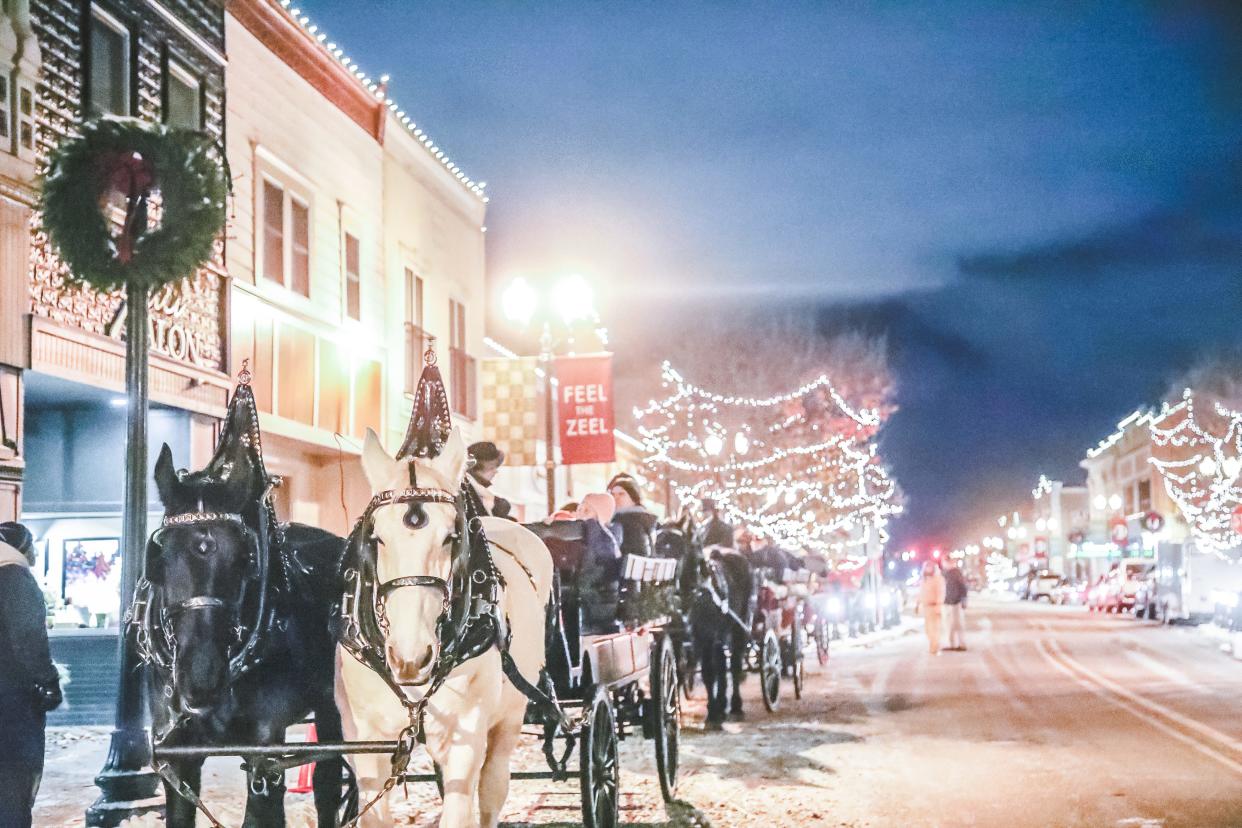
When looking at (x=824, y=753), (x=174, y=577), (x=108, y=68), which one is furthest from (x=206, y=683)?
(x=108, y=68)

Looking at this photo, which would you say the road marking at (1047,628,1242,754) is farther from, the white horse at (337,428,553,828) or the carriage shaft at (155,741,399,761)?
the carriage shaft at (155,741,399,761)

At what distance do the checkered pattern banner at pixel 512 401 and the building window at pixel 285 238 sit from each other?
16.5 ft

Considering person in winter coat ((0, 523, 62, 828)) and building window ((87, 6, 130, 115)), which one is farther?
building window ((87, 6, 130, 115))

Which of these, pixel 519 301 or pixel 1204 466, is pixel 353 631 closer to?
pixel 519 301

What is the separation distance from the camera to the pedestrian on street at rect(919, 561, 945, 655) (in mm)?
30078

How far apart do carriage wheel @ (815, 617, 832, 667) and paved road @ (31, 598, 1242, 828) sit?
3.44 meters

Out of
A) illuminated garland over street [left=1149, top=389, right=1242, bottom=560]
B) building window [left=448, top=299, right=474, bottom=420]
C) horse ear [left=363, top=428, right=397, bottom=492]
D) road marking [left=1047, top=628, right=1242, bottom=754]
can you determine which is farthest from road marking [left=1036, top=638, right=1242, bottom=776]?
illuminated garland over street [left=1149, top=389, right=1242, bottom=560]

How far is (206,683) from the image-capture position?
20.6ft

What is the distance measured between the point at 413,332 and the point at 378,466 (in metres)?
19.2

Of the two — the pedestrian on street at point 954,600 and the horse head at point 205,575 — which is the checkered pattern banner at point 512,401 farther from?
the horse head at point 205,575

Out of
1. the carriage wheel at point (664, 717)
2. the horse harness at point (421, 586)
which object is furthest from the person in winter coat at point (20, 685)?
the carriage wheel at point (664, 717)

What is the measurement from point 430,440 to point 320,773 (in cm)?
183

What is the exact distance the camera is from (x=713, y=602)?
15.8 meters

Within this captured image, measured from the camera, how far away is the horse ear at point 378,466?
6.00 m
